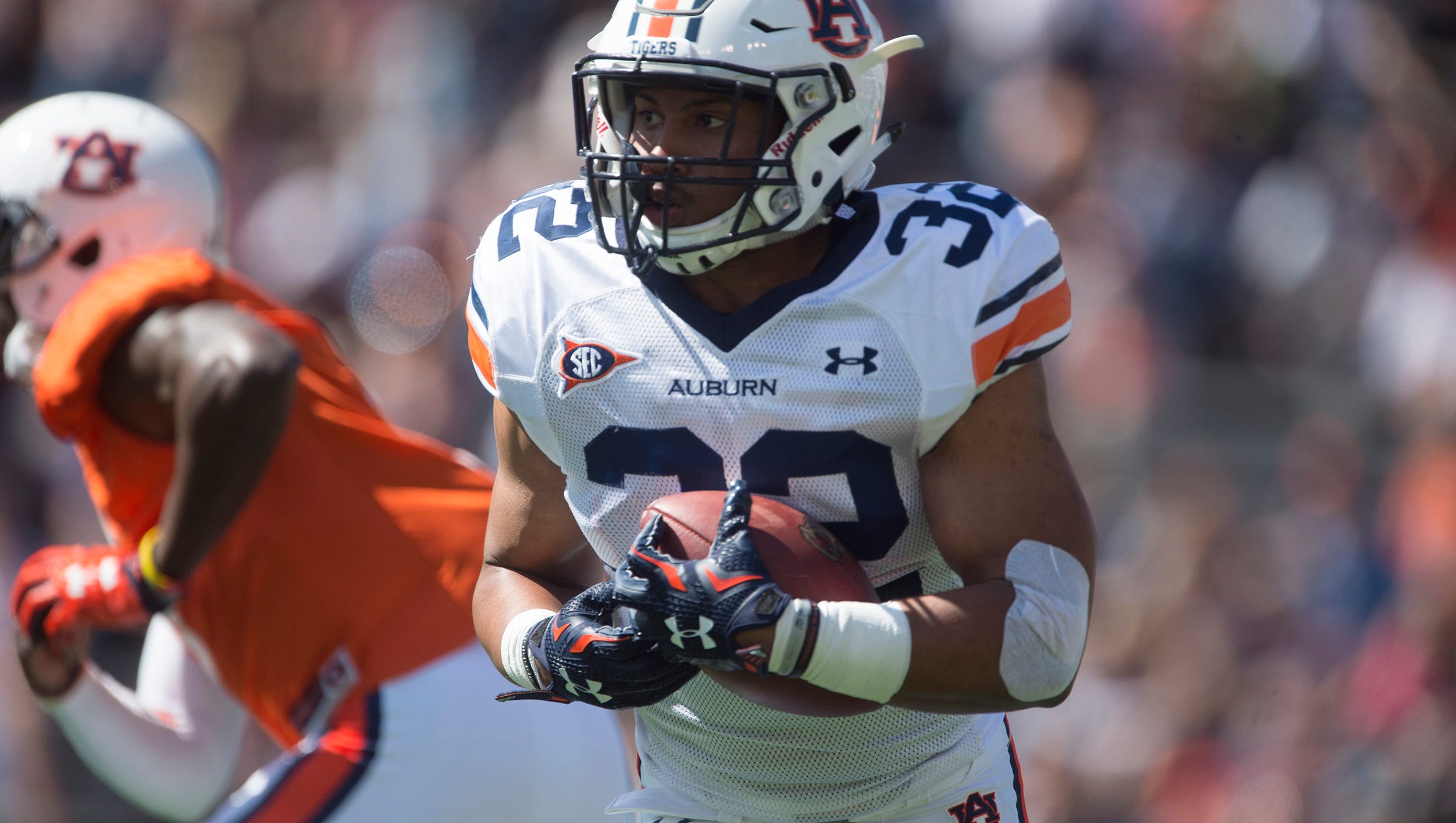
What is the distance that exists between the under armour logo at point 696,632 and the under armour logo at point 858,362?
437 millimetres

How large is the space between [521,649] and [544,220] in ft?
2.25

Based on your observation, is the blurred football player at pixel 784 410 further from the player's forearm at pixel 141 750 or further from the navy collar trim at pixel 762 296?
the player's forearm at pixel 141 750

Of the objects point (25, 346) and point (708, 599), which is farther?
point (25, 346)

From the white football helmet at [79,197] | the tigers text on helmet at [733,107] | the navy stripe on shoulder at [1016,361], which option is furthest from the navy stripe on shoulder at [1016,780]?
the white football helmet at [79,197]

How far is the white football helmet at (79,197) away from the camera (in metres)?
3.40

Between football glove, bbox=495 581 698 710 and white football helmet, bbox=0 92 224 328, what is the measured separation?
5.86ft

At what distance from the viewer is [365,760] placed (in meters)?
2.99

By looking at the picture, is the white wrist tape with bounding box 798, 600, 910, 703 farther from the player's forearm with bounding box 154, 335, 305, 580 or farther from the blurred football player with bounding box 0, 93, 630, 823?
the player's forearm with bounding box 154, 335, 305, 580

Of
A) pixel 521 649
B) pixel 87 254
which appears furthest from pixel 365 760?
pixel 87 254

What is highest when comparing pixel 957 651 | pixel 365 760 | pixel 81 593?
pixel 957 651

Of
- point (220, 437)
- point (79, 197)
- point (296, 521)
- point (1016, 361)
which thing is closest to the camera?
point (1016, 361)

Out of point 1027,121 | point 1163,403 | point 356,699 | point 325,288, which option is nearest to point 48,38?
point 325,288

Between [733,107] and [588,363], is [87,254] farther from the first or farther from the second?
[733,107]

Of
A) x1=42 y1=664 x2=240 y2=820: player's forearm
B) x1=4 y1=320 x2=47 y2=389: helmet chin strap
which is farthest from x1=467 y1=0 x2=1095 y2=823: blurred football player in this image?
x1=4 y1=320 x2=47 y2=389: helmet chin strap
